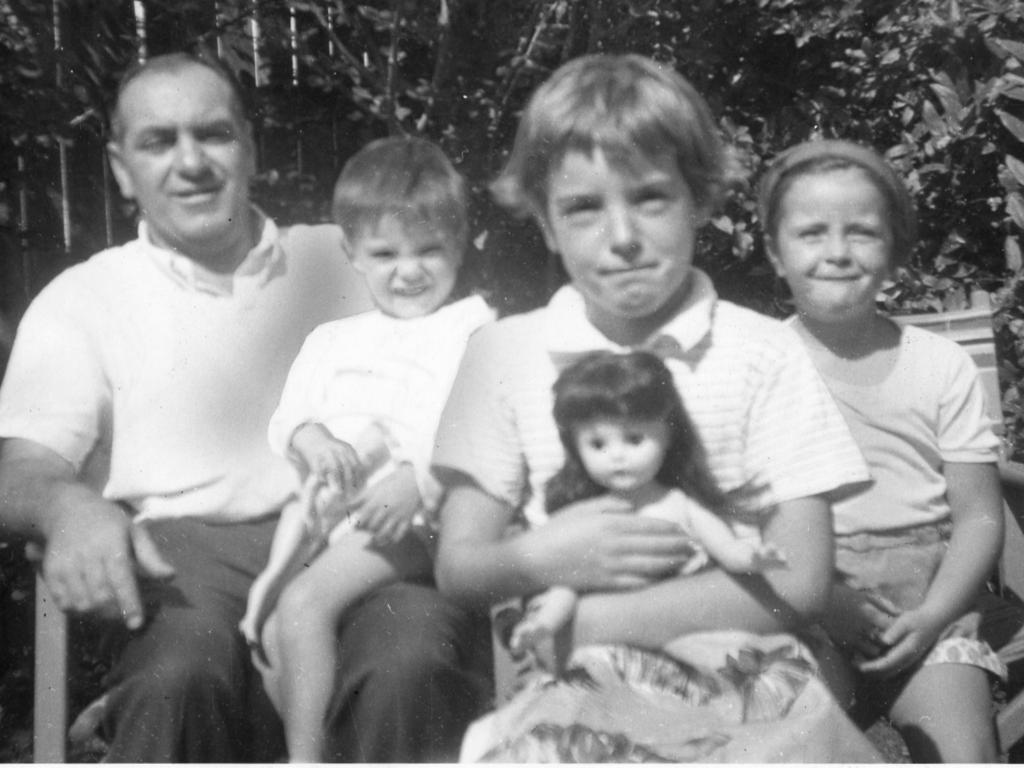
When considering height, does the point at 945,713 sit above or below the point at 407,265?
below

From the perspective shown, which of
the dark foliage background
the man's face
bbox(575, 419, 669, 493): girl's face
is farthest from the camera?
the dark foliage background

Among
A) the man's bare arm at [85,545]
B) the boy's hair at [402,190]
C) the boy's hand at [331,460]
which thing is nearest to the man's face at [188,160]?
the boy's hair at [402,190]

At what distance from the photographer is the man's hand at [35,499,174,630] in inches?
77.7

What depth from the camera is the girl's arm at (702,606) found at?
1.92 meters

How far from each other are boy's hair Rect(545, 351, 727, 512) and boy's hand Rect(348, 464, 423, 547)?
0.79ft

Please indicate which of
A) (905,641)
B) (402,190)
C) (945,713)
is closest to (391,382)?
(402,190)

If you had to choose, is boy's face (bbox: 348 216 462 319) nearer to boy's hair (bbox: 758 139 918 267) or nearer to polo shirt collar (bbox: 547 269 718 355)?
polo shirt collar (bbox: 547 269 718 355)

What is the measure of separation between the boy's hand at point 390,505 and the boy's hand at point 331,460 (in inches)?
1.2

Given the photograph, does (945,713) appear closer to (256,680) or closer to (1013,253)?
(1013,253)

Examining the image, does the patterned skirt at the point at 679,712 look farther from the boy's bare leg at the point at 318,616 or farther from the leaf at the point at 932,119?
the leaf at the point at 932,119

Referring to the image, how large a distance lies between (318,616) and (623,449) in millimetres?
578

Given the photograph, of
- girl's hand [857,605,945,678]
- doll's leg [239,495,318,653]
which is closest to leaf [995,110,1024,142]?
girl's hand [857,605,945,678]

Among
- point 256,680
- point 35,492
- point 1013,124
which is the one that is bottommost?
point 256,680

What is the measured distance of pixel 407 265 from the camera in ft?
6.79
